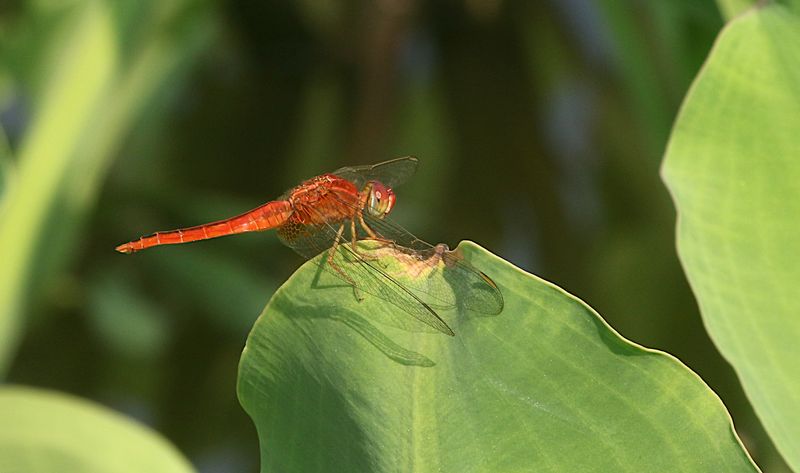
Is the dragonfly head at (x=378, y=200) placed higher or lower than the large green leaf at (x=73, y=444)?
higher

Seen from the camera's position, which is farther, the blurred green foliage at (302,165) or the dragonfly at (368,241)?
the blurred green foliage at (302,165)

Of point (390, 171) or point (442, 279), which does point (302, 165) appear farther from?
point (442, 279)

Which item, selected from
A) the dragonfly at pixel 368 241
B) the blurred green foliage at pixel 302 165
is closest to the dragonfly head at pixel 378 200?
the dragonfly at pixel 368 241

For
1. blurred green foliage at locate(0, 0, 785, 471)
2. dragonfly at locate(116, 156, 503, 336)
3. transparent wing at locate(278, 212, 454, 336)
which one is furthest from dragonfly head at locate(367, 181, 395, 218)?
blurred green foliage at locate(0, 0, 785, 471)

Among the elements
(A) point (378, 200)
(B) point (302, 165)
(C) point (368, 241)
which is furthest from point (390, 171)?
(B) point (302, 165)

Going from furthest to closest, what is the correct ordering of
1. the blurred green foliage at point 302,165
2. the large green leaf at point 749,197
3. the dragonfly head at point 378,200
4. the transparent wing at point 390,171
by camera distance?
1. the blurred green foliage at point 302,165
2. the transparent wing at point 390,171
3. the dragonfly head at point 378,200
4. the large green leaf at point 749,197

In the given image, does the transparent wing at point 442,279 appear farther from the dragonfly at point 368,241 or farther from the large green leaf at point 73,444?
the large green leaf at point 73,444

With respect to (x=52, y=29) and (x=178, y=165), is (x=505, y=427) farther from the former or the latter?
(x=178, y=165)
